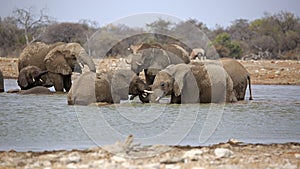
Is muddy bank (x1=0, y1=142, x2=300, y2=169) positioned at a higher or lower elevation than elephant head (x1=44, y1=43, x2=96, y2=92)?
lower

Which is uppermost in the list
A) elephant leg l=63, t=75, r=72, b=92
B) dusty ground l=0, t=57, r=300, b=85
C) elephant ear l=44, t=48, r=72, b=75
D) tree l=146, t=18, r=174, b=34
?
tree l=146, t=18, r=174, b=34

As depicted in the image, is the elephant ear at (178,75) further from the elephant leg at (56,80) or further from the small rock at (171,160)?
the small rock at (171,160)

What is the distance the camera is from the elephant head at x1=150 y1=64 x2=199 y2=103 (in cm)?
1466

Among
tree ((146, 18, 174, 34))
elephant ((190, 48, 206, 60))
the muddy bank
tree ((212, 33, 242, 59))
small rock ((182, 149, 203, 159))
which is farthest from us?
tree ((146, 18, 174, 34))

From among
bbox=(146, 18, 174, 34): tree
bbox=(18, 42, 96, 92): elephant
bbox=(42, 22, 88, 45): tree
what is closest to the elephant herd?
bbox=(18, 42, 96, 92): elephant

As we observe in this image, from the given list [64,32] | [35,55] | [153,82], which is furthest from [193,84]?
[64,32]

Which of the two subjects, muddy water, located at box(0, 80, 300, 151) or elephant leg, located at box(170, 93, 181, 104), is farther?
elephant leg, located at box(170, 93, 181, 104)

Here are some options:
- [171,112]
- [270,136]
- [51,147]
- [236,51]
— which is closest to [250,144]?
[270,136]

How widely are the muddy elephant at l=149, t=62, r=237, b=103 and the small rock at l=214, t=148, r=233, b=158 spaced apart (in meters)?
6.07

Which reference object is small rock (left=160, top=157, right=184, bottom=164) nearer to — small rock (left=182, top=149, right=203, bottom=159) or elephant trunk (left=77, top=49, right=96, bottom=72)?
small rock (left=182, top=149, right=203, bottom=159)

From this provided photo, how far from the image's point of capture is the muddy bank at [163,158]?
7.82 meters

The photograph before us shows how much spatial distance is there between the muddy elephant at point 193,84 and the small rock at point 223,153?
6.07 m

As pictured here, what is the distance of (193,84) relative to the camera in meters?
15.1

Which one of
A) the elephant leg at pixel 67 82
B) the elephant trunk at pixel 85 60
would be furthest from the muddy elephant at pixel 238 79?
the elephant leg at pixel 67 82
